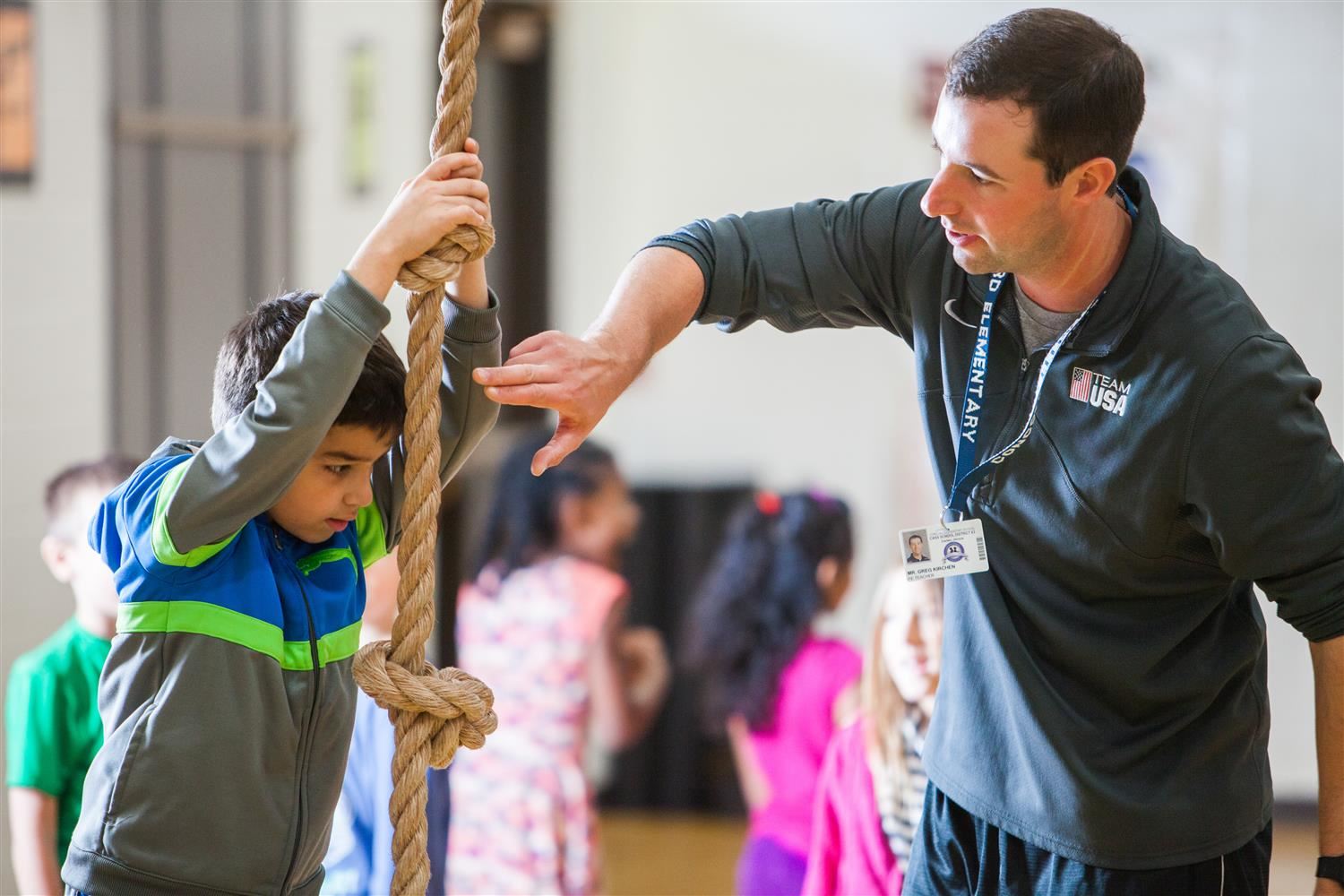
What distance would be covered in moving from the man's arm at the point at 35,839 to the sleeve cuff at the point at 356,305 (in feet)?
3.88

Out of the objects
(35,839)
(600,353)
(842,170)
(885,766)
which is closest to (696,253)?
(600,353)

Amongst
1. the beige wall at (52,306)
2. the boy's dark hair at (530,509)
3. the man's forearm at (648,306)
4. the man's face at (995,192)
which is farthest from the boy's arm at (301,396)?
the beige wall at (52,306)

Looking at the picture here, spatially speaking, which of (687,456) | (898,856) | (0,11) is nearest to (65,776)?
(898,856)

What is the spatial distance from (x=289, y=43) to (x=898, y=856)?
125 inches

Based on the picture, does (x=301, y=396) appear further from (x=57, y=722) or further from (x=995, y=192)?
(x=57, y=722)

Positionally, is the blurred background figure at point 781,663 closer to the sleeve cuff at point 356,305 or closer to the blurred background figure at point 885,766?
the blurred background figure at point 885,766

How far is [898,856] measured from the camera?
2.05 m

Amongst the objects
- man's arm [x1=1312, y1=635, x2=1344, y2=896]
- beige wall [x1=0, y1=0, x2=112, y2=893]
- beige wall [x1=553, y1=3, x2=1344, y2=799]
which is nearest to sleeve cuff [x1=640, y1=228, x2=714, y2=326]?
man's arm [x1=1312, y1=635, x2=1344, y2=896]

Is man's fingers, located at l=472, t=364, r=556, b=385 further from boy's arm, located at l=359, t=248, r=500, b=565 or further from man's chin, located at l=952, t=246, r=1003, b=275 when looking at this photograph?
man's chin, located at l=952, t=246, r=1003, b=275

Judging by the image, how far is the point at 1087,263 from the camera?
135cm

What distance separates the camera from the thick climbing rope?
115cm

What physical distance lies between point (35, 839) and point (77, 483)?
0.61 meters

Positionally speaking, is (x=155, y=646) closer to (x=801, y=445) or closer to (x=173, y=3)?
(x=173, y=3)

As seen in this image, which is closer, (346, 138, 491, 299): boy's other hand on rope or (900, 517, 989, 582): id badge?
(346, 138, 491, 299): boy's other hand on rope
